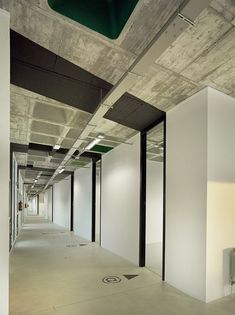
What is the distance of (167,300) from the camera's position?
3205 millimetres

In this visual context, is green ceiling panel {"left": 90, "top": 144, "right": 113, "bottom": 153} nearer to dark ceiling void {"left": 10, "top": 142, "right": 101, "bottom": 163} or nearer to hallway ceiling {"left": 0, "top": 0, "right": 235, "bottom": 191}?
dark ceiling void {"left": 10, "top": 142, "right": 101, "bottom": 163}

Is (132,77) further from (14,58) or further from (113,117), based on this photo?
(113,117)

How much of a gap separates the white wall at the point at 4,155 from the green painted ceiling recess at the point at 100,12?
518 millimetres

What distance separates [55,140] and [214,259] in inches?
190

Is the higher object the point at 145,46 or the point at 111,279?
the point at 145,46

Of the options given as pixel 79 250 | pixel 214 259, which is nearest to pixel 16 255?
pixel 79 250

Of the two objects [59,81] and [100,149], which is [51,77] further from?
[100,149]

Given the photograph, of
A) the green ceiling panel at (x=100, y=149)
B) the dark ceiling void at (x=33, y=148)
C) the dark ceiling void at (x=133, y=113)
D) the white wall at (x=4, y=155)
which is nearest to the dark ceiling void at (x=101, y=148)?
the green ceiling panel at (x=100, y=149)

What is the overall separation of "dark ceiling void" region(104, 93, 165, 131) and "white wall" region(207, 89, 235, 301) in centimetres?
112

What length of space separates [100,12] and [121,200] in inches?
182

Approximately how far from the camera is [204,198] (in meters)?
3.23

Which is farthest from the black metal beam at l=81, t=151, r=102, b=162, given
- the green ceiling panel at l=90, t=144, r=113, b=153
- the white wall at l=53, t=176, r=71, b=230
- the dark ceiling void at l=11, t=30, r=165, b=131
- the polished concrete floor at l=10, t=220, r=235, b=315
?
the white wall at l=53, t=176, r=71, b=230

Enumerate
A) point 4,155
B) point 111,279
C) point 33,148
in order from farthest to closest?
point 33,148 < point 111,279 < point 4,155

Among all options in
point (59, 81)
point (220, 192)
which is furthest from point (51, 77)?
point (220, 192)
